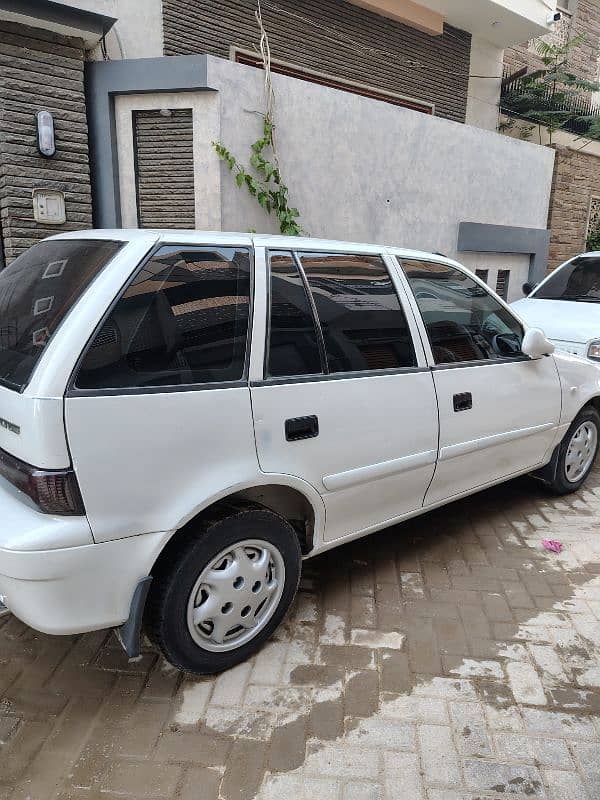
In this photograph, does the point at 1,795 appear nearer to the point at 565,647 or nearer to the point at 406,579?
the point at 406,579

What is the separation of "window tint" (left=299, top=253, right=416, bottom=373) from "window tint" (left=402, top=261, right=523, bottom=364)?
20 cm

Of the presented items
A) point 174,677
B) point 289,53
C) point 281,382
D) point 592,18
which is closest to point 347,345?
point 281,382

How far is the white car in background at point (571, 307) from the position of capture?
Result: 5116 millimetres

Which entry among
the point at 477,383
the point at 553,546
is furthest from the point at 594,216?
the point at 477,383

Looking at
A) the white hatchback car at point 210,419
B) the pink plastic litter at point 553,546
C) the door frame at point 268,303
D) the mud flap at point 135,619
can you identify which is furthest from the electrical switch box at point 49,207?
the pink plastic litter at point 553,546

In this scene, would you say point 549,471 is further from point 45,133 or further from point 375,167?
point 45,133

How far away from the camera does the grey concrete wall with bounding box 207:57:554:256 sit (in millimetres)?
6137

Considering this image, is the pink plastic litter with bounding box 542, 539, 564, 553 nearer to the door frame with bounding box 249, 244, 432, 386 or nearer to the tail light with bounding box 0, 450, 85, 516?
the door frame with bounding box 249, 244, 432, 386

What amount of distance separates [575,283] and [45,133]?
5.72m

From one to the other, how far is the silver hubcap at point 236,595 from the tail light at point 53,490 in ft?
2.04

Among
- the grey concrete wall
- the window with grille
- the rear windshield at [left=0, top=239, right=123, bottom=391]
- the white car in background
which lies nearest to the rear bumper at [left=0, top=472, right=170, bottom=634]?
the rear windshield at [left=0, top=239, right=123, bottom=391]

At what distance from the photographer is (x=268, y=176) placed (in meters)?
6.28

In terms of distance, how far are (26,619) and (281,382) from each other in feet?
4.21

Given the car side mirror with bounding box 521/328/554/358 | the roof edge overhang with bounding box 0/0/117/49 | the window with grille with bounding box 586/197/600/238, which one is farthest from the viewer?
the window with grille with bounding box 586/197/600/238
